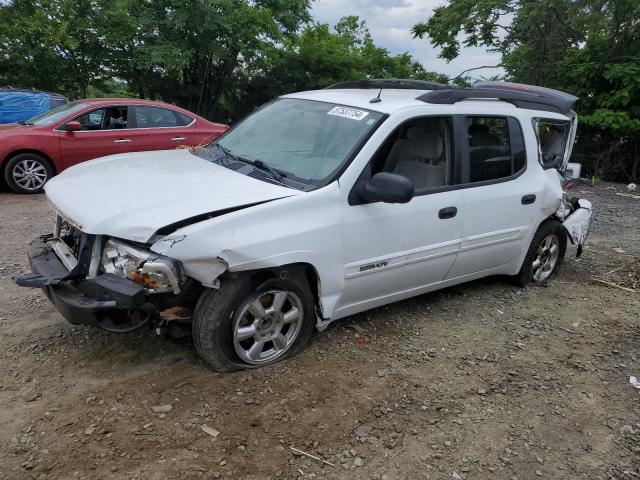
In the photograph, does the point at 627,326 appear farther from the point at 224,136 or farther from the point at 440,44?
the point at 440,44

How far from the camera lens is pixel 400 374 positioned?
11.8 ft

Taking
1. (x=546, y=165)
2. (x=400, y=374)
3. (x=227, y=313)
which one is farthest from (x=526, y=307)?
(x=227, y=313)

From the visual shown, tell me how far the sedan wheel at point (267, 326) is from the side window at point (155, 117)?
654cm

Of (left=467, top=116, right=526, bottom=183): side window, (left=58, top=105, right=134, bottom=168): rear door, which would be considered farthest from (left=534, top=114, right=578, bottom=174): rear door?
(left=58, top=105, right=134, bottom=168): rear door

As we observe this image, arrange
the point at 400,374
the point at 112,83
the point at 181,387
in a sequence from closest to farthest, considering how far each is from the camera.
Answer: the point at 181,387, the point at 400,374, the point at 112,83

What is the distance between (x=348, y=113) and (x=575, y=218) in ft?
9.74

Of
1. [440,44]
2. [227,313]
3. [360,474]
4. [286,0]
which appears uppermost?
[286,0]

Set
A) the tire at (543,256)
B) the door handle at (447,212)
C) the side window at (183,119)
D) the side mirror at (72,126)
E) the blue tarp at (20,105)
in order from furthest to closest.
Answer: the blue tarp at (20,105), the side window at (183,119), the side mirror at (72,126), the tire at (543,256), the door handle at (447,212)

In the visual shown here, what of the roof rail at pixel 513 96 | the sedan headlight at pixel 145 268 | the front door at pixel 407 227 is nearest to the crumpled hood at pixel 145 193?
the sedan headlight at pixel 145 268

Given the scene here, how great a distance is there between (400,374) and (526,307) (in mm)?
1849

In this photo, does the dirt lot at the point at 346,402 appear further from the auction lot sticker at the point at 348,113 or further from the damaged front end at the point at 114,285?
the auction lot sticker at the point at 348,113

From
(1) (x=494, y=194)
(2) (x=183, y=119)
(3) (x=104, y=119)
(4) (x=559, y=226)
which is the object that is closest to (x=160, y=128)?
(2) (x=183, y=119)

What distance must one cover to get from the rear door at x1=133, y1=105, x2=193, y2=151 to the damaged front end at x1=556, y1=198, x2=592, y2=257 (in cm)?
627

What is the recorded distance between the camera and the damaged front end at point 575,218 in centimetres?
536
